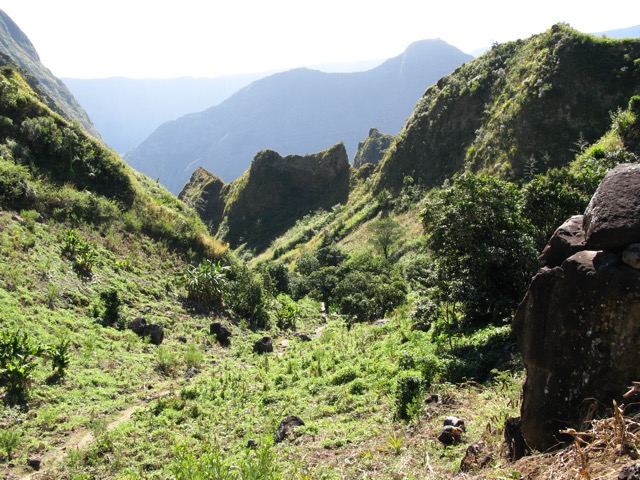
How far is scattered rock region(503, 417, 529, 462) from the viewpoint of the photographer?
5020 mm

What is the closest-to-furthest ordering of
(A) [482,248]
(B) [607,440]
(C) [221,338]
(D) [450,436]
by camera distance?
(B) [607,440] < (D) [450,436] < (A) [482,248] < (C) [221,338]

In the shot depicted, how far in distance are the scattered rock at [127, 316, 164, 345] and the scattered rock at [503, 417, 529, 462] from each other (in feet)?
47.7

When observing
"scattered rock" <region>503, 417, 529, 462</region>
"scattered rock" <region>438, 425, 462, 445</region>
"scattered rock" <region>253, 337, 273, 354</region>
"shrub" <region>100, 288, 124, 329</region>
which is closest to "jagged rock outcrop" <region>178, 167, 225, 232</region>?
"shrub" <region>100, 288, 124, 329</region>

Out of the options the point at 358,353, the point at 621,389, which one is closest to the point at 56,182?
the point at 358,353

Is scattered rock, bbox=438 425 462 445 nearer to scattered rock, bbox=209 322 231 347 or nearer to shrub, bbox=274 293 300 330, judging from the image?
scattered rock, bbox=209 322 231 347

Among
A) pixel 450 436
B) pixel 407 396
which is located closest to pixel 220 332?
pixel 407 396

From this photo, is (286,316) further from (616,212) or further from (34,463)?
(616,212)

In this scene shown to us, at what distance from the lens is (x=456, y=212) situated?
39.1 feet

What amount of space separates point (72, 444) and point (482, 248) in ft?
36.2

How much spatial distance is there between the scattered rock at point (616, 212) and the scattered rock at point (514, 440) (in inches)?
93.8

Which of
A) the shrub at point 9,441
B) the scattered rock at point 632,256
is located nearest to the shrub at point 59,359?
the shrub at point 9,441

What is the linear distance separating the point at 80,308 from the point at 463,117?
4397 cm

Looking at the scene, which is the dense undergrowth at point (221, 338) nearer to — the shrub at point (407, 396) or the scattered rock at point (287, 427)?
the shrub at point (407, 396)

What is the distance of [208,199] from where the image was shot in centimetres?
8175
